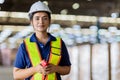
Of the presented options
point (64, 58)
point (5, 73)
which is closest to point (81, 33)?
point (5, 73)

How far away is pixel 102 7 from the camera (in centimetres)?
464

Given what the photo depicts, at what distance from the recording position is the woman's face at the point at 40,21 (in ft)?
6.34

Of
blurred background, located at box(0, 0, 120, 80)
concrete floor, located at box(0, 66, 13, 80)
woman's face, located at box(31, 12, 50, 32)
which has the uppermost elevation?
woman's face, located at box(31, 12, 50, 32)

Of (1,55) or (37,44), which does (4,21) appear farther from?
(37,44)

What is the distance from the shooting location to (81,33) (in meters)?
4.54

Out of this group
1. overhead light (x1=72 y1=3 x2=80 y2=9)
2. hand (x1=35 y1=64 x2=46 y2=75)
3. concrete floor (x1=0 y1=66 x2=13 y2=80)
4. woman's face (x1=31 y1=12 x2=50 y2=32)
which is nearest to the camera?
hand (x1=35 y1=64 x2=46 y2=75)

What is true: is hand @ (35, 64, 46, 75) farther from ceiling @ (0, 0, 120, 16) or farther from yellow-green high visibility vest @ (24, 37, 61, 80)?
ceiling @ (0, 0, 120, 16)

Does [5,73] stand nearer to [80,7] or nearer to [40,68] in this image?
[80,7]

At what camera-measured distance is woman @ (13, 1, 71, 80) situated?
6.08 ft

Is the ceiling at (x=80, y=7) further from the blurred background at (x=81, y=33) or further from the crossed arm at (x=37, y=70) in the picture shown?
the crossed arm at (x=37, y=70)

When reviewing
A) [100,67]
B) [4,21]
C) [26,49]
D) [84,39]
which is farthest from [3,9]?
[26,49]

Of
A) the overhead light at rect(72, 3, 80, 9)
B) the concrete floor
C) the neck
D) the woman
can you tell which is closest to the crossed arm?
the woman

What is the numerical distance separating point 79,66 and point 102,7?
764 mm

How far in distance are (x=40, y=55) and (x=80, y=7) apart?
2.75m
